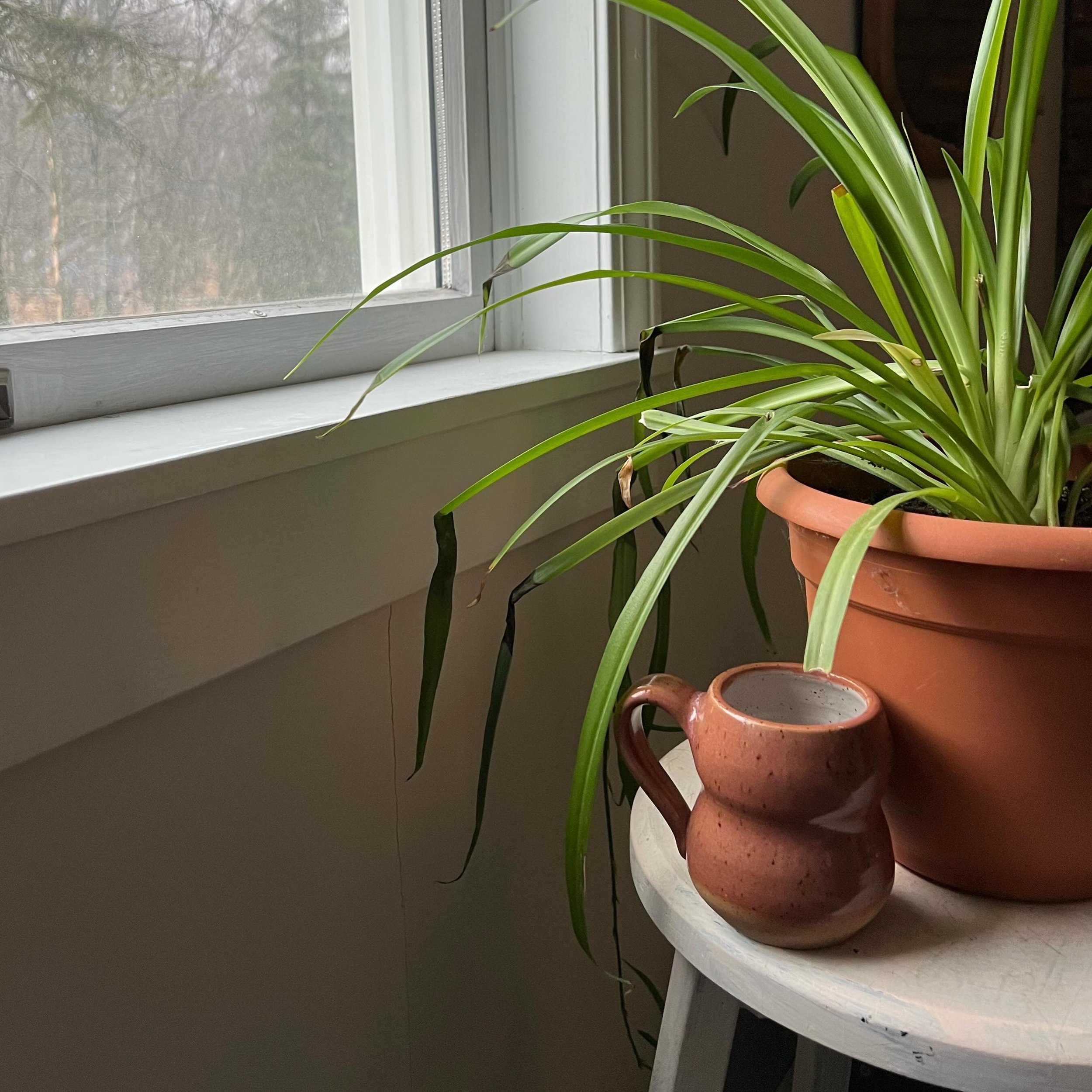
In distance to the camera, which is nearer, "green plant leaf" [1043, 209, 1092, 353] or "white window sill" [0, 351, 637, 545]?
"white window sill" [0, 351, 637, 545]

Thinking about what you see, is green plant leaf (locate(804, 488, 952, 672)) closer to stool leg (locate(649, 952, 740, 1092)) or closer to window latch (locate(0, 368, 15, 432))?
stool leg (locate(649, 952, 740, 1092))

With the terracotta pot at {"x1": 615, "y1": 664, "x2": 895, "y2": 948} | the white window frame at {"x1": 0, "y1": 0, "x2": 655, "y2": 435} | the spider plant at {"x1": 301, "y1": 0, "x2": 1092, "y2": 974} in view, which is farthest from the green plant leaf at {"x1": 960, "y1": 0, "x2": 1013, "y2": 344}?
the white window frame at {"x1": 0, "y1": 0, "x2": 655, "y2": 435}

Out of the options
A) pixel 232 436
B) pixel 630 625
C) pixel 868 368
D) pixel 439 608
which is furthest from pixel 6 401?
pixel 868 368

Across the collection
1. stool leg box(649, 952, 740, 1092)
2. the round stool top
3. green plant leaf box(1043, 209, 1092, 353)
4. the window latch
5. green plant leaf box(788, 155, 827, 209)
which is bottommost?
stool leg box(649, 952, 740, 1092)

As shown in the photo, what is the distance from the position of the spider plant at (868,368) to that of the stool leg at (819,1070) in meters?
0.42

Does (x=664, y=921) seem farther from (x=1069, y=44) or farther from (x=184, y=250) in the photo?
(x=1069, y=44)

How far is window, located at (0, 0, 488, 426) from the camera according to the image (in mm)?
647

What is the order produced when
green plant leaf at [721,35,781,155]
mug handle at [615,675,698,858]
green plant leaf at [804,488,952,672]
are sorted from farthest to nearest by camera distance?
green plant leaf at [721,35,781,155] < mug handle at [615,675,698,858] < green plant leaf at [804,488,952,672]

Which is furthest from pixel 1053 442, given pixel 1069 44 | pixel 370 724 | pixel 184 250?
pixel 1069 44

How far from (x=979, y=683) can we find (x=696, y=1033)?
25 centimetres

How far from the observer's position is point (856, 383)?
1.85 feet

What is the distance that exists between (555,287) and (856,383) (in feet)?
1.60

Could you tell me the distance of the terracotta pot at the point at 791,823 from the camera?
50 centimetres

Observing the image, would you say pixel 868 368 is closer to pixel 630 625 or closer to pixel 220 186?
pixel 630 625
